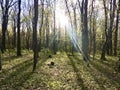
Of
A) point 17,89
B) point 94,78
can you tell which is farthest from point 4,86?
point 94,78

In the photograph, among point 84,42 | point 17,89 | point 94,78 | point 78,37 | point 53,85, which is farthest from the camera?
point 78,37

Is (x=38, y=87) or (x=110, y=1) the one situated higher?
(x=110, y=1)

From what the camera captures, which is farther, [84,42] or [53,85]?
[84,42]

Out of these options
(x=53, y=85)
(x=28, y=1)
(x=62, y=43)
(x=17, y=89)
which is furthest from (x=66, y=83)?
(x=62, y=43)

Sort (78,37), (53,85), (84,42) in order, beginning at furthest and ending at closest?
(78,37)
(84,42)
(53,85)

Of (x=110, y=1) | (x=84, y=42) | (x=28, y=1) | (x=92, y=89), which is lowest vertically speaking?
(x=92, y=89)

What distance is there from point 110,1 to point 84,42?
11199 mm

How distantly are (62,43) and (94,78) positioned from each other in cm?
5171

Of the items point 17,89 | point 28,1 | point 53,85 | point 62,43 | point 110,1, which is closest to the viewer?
point 17,89

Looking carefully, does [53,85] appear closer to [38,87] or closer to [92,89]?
[38,87]

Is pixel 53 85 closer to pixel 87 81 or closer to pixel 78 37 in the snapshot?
pixel 87 81

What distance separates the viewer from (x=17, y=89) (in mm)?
10031

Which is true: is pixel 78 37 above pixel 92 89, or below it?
above

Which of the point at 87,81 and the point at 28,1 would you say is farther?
the point at 28,1
